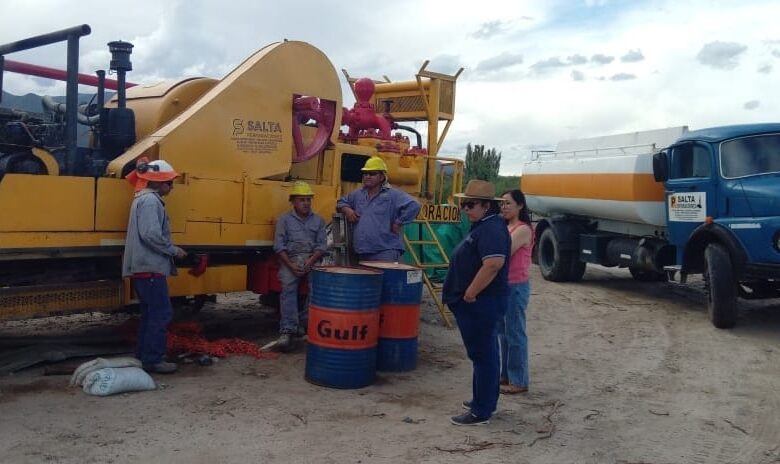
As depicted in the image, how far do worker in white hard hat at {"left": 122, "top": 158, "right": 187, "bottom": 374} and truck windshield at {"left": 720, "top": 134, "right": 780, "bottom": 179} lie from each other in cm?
722

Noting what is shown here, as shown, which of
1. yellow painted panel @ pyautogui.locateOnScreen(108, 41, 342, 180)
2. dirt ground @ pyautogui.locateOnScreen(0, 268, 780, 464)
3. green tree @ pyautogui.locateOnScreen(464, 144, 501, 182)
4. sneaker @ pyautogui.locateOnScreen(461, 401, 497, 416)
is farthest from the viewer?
green tree @ pyautogui.locateOnScreen(464, 144, 501, 182)

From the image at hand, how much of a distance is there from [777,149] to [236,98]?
7017mm

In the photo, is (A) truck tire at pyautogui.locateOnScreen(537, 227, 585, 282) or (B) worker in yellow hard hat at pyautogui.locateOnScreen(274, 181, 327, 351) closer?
(B) worker in yellow hard hat at pyautogui.locateOnScreen(274, 181, 327, 351)

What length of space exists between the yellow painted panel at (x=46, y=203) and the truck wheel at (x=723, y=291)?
7306 millimetres

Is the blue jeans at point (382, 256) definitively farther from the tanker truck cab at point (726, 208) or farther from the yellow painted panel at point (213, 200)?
the tanker truck cab at point (726, 208)

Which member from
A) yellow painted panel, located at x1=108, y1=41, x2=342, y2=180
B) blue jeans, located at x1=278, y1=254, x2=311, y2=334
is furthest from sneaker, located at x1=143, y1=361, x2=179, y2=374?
yellow painted panel, located at x1=108, y1=41, x2=342, y2=180

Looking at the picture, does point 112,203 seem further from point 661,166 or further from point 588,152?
point 588,152

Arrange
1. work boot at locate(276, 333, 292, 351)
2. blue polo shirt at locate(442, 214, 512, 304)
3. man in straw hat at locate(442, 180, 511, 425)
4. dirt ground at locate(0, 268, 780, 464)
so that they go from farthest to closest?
work boot at locate(276, 333, 292, 351), man in straw hat at locate(442, 180, 511, 425), blue polo shirt at locate(442, 214, 512, 304), dirt ground at locate(0, 268, 780, 464)

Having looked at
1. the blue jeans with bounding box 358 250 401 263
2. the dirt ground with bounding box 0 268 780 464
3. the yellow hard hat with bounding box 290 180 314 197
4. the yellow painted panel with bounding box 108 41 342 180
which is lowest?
the dirt ground with bounding box 0 268 780 464

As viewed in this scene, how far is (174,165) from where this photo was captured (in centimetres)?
662

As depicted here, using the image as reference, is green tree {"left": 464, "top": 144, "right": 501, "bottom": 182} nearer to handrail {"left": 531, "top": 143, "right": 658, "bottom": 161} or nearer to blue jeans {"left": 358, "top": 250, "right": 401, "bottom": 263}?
handrail {"left": 531, "top": 143, "right": 658, "bottom": 161}

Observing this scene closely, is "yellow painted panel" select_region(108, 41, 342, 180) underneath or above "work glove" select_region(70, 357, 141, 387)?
above

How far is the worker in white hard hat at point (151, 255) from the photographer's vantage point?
19.6ft

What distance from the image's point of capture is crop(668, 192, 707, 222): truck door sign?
9.93 metres
